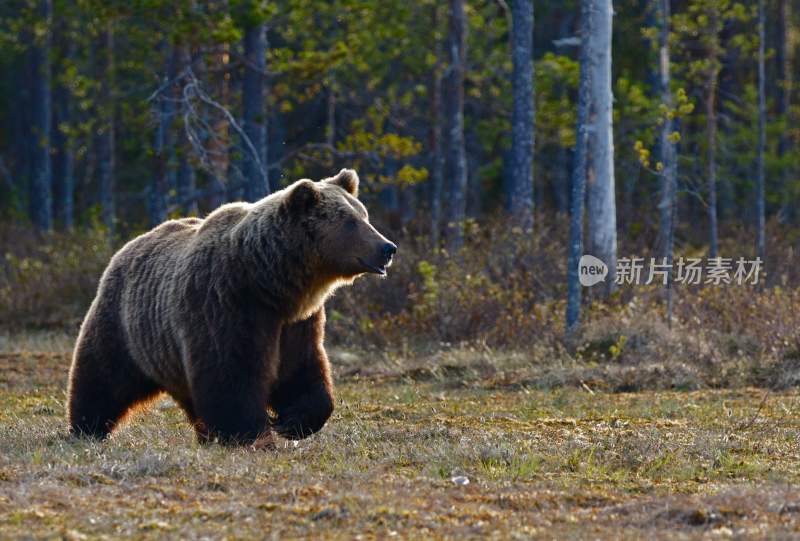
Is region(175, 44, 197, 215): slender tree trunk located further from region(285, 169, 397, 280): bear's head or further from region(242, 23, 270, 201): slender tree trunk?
region(285, 169, 397, 280): bear's head

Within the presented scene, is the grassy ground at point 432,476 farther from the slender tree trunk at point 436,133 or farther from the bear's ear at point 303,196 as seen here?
the slender tree trunk at point 436,133

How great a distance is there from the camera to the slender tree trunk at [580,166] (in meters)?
13.0

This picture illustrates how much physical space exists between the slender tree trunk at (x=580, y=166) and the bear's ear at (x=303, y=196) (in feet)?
18.2

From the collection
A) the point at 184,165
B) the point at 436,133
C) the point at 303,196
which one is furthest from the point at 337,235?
the point at 436,133

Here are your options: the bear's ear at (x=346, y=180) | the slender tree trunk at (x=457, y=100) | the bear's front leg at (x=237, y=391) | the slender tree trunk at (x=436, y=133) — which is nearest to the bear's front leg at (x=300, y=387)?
the bear's front leg at (x=237, y=391)

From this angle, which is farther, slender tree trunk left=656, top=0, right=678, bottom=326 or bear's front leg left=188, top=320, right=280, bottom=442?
slender tree trunk left=656, top=0, right=678, bottom=326

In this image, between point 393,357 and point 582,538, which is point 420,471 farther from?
point 393,357

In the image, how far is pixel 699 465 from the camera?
292 inches

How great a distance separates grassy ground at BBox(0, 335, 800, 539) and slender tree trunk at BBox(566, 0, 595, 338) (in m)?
3.07

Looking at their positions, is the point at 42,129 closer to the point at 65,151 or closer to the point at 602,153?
the point at 65,151

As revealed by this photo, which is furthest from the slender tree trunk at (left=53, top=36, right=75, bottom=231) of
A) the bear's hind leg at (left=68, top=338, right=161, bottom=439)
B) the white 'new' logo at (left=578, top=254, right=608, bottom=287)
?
the bear's hind leg at (left=68, top=338, right=161, bottom=439)

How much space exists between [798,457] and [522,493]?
7.35 ft

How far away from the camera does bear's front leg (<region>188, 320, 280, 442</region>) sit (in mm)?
7715

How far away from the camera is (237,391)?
7.71 meters
